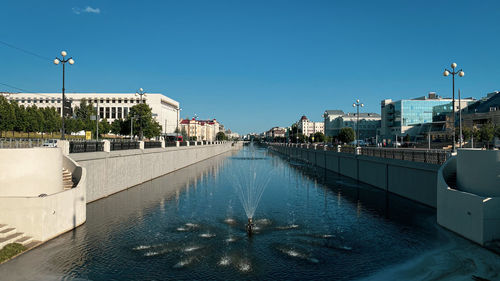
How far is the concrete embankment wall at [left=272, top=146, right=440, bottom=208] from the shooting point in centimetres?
2386

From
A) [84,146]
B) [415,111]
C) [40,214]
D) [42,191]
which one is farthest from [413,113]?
[40,214]

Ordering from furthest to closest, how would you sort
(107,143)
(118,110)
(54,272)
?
(118,110) < (107,143) < (54,272)

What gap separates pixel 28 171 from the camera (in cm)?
1600

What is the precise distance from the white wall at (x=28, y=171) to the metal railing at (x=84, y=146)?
228 inches

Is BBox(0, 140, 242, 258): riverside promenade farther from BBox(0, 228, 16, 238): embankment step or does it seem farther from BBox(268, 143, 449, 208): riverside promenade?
BBox(268, 143, 449, 208): riverside promenade

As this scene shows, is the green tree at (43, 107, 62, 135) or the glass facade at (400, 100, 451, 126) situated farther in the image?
the glass facade at (400, 100, 451, 126)

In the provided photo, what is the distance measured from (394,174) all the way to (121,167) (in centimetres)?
2655

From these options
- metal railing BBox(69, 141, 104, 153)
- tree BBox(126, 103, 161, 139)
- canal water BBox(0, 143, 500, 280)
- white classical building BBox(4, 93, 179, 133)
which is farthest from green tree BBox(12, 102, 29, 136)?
white classical building BBox(4, 93, 179, 133)

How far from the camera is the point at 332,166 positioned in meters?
57.4

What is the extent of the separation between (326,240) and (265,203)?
38.6 feet

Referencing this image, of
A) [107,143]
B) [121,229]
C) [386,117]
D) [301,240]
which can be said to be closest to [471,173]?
[301,240]

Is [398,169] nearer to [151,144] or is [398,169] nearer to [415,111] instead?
[151,144]

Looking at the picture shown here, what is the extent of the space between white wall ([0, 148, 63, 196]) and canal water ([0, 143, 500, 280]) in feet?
9.27

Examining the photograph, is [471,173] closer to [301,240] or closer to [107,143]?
[301,240]
